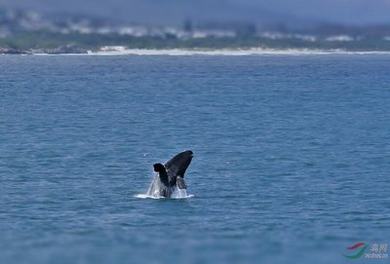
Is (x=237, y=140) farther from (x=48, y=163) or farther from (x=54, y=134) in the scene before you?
(x=48, y=163)

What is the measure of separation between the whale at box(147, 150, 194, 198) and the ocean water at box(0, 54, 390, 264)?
0.98 metres

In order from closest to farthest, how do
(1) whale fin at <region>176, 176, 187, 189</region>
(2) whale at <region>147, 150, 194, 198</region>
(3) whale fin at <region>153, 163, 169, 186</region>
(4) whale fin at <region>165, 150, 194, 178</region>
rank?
1. (3) whale fin at <region>153, 163, 169, 186</region>
2. (2) whale at <region>147, 150, 194, 198</region>
3. (1) whale fin at <region>176, 176, 187, 189</region>
4. (4) whale fin at <region>165, 150, 194, 178</region>

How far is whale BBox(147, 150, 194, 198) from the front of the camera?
53125mm

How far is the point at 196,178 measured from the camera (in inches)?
2434

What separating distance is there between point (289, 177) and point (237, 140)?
26.3 metres

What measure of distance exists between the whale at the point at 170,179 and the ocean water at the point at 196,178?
3.20 ft

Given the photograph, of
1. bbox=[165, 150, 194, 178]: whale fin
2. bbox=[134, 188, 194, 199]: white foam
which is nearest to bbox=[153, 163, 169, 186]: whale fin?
bbox=[165, 150, 194, 178]: whale fin

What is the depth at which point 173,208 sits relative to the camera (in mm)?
49500

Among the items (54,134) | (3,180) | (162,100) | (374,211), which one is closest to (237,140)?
(54,134)

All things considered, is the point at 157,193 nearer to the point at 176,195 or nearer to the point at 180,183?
the point at 176,195
